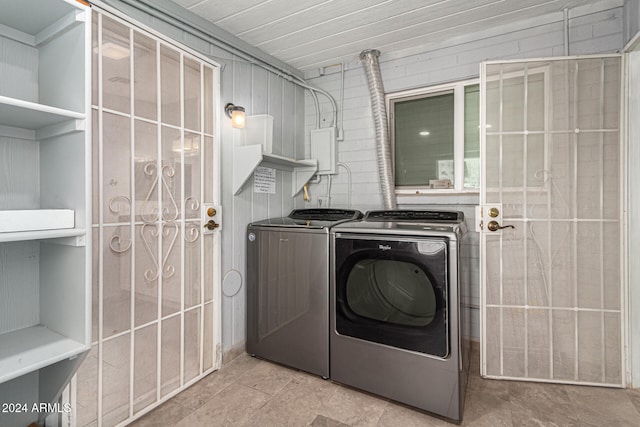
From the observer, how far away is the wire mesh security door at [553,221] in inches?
74.7

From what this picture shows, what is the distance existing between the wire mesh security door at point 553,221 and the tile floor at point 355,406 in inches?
5.5

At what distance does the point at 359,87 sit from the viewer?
9.03 ft

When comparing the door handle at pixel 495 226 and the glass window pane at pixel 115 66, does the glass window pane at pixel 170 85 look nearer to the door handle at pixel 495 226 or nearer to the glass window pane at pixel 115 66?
the glass window pane at pixel 115 66

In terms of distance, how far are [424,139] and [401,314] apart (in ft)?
4.88

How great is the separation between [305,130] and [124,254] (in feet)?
6.38

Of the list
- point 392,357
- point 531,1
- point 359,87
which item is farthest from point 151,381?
point 531,1

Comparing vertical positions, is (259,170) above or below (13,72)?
below

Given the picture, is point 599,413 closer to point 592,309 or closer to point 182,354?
point 592,309

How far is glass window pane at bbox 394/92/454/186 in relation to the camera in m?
2.49

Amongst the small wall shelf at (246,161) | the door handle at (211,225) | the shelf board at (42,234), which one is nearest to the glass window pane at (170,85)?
the small wall shelf at (246,161)

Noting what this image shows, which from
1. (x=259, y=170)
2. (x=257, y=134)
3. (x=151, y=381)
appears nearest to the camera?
(x=151, y=381)

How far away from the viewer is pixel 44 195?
1.31m

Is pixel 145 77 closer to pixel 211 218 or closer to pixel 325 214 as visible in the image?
pixel 211 218

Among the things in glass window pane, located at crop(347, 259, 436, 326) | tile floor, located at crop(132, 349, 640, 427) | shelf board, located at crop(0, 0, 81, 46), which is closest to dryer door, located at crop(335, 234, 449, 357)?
glass window pane, located at crop(347, 259, 436, 326)
